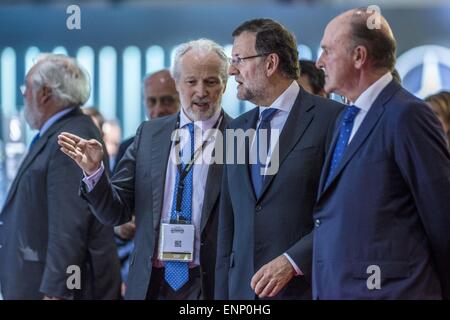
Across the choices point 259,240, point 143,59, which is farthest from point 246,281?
point 143,59

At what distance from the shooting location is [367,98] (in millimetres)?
3199

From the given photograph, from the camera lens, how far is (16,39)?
7.79 metres

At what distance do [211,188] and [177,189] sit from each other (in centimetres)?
14

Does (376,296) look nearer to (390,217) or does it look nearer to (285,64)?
(390,217)

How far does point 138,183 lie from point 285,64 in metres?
0.81

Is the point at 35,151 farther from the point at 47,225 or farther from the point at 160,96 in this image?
the point at 160,96

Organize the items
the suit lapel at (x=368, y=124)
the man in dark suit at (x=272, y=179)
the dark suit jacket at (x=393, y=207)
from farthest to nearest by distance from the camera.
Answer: the man in dark suit at (x=272, y=179) < the suit lapel at (x=368, y=124) < the dark suit jacket at (x=393, y=207)

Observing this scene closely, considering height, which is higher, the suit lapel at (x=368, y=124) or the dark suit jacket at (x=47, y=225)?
the suit lapel at (x=368, y=124)

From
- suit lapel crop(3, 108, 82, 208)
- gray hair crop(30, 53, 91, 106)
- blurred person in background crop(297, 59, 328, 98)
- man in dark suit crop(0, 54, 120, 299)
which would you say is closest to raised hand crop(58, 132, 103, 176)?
man in dark suit crop(0, 54, 120, 299)

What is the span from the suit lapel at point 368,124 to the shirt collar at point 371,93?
0.03 metres

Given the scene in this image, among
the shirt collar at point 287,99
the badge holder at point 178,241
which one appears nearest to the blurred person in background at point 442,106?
the shirt collar at point 287,99

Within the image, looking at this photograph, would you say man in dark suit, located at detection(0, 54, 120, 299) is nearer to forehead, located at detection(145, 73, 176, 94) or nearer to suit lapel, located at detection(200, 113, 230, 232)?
forehead, located at detection(145, 73, 176, 94)

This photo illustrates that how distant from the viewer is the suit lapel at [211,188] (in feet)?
12.9

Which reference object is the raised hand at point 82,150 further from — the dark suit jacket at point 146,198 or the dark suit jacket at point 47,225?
the dark suit jacket at point 47,225
